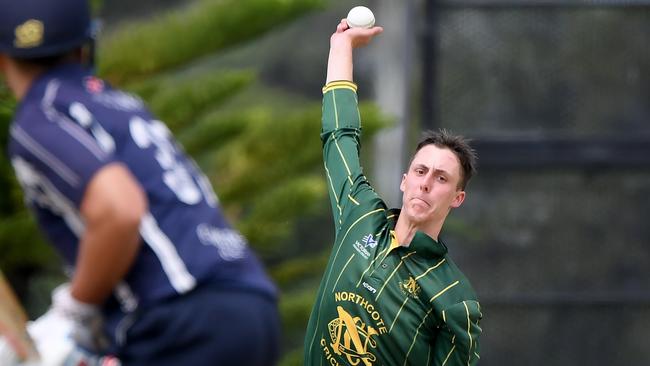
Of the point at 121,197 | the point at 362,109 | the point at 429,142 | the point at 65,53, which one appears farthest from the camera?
the point at 362,109

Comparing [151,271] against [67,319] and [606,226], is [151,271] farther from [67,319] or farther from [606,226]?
[606,226]

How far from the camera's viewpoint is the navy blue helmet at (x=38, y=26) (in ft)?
10.7

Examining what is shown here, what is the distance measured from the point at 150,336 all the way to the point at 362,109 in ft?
20.2

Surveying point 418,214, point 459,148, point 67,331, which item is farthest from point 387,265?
point 67,331

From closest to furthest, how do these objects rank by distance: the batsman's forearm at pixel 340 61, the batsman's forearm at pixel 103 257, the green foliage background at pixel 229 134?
the batsman's forearm at pixel 103 257 → the batsman's forearm at pixel 340 61 → the green foliage background at pixel 229 134

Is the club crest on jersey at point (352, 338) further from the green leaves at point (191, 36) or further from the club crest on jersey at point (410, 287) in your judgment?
the green leaves at point (191, 36)

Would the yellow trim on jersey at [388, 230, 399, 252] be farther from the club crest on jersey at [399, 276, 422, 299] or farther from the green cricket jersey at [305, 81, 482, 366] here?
the club crest on jersey at [399, 276, 422, 299]

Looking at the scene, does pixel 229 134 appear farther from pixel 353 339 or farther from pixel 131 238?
pixel 131 238

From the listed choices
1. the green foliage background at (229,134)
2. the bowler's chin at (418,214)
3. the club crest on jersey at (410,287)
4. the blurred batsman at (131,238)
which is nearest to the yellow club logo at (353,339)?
the club crest on jersey at (410,287)

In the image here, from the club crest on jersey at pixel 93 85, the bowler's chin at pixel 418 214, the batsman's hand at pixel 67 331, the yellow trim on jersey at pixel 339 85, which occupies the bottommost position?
the bowler's chin at pixel 418 214

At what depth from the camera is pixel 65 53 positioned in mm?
3340

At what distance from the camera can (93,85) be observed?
11.0 ft

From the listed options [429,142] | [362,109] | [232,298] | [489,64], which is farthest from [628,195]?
[232,298]

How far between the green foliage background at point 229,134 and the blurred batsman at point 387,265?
448cm
